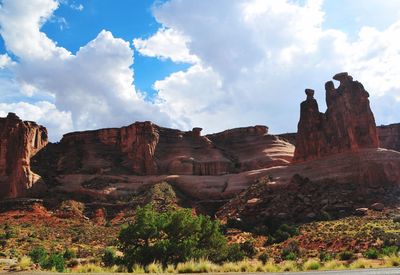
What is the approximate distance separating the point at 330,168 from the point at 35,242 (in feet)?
136

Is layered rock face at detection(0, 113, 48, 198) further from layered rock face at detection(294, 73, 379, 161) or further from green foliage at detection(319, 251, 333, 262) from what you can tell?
green foliage at detection(319, 251, 333, 262)

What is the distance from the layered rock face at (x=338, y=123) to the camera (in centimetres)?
7062

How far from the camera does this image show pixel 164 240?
2902cm

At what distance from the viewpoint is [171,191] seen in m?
85.2

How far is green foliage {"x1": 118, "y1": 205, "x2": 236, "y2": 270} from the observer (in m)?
28.2

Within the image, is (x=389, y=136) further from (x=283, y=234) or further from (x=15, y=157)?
(x=15, y=157)

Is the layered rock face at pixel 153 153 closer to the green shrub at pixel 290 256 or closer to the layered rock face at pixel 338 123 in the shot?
the layered rock face at pixel 338 123

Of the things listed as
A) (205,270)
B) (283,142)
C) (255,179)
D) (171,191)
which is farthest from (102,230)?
(283,142)

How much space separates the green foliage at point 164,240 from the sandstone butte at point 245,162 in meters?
30.9

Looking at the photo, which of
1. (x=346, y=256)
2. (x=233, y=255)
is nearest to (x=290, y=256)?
(x=346, y=256)

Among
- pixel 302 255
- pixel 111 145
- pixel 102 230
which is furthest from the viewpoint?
pixel 111 145

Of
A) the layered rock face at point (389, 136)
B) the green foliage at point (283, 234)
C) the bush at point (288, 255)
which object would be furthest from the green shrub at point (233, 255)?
the layered rock face at point (389, 136)

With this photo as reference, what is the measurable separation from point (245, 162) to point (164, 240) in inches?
2991

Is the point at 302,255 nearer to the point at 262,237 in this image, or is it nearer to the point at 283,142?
the point at 262,237
